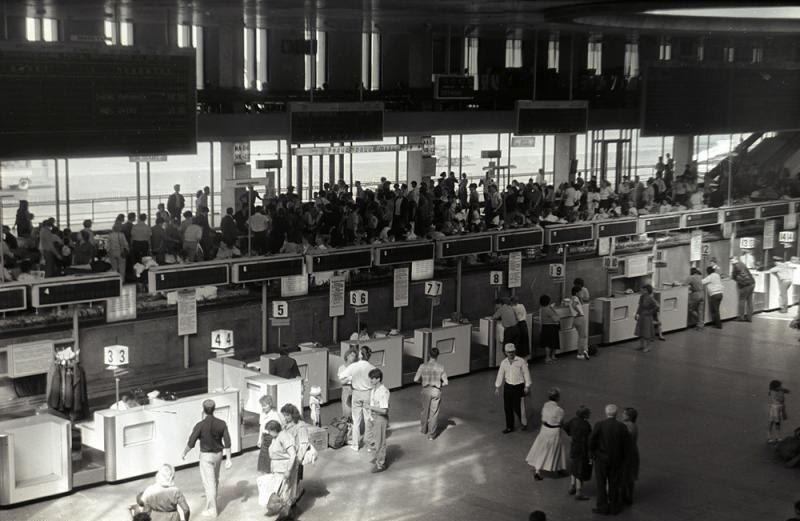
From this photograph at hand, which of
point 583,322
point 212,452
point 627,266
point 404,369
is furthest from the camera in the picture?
point 627,266

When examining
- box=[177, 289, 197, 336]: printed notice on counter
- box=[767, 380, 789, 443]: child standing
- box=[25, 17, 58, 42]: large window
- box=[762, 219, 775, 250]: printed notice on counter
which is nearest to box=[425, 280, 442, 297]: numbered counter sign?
box=[177, 289, 197, 336]: printed notice on counter

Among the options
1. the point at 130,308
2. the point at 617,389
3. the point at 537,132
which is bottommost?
the point at 617,389

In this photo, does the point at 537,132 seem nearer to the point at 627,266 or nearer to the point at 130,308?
the point at 627,266

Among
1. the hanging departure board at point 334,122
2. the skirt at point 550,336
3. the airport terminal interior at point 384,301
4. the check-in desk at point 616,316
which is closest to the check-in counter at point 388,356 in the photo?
the airport terminal interior at point 384,301

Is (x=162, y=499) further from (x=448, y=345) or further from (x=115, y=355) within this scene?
(x=448, y=345)

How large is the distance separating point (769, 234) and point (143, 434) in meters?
17.7

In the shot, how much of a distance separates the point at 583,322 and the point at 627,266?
11.0ft

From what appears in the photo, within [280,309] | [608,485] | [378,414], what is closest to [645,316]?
[280,309]

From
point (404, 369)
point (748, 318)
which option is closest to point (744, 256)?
point (748, 318)

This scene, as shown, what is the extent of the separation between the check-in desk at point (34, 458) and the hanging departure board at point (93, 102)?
10.5 feet

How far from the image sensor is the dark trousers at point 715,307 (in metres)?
24.2

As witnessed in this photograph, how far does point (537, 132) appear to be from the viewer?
21.6 m

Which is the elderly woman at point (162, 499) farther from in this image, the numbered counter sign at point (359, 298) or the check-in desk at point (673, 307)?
the check-in desk at point (673, 307)

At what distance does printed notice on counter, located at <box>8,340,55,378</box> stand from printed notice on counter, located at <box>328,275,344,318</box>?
16.9ft
